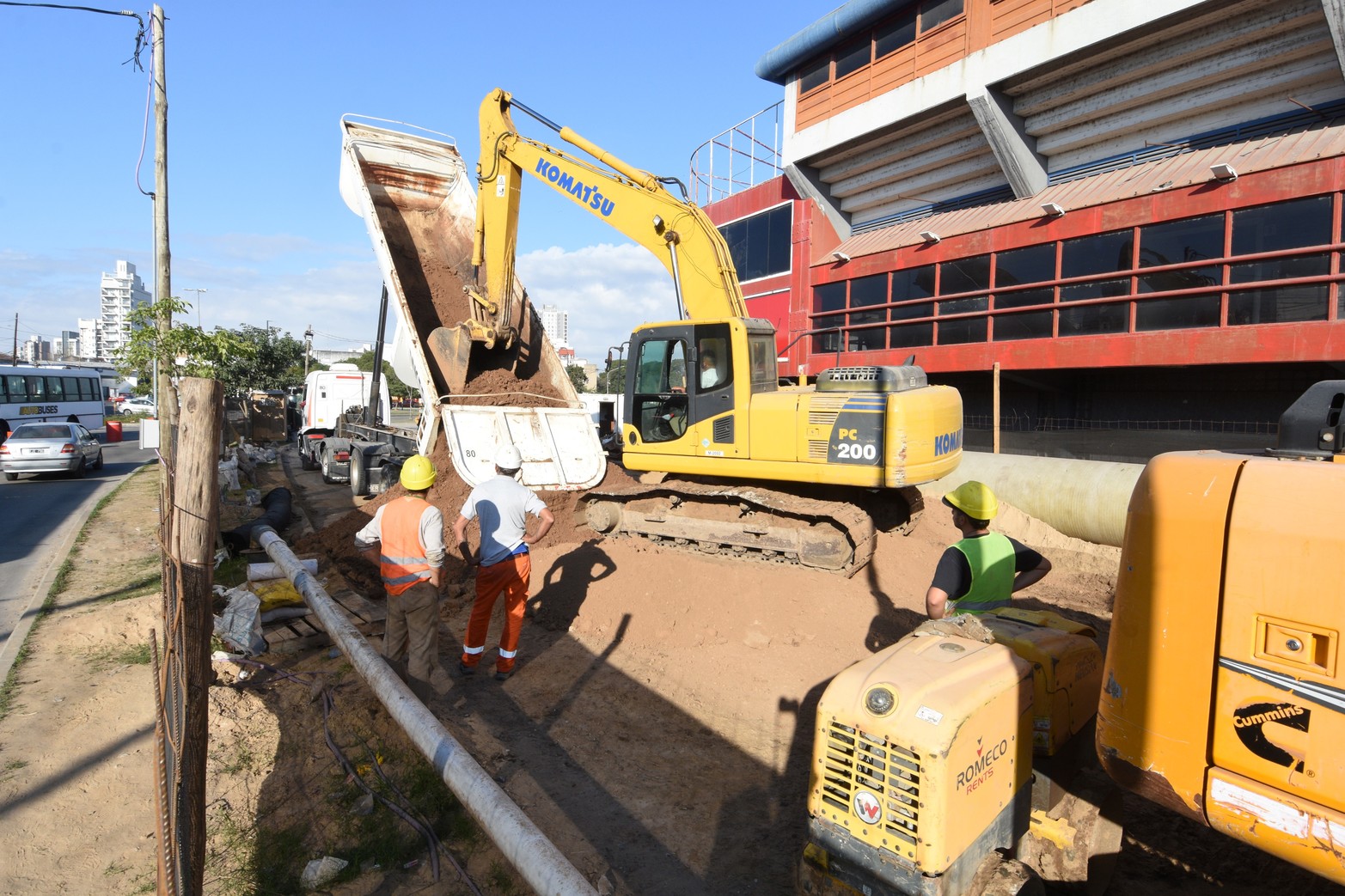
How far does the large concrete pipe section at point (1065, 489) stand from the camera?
1016 cm

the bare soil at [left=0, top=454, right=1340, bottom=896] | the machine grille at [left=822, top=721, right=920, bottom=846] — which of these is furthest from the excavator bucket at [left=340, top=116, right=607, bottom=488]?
the machine grille at [left=822, top=721, right=920, bottom=846]

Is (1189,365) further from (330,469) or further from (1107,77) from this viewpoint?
(330,469)

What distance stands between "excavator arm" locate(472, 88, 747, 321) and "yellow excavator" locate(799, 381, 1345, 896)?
6.26 metres

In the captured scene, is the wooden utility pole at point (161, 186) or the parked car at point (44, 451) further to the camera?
the parked car at point (44, 451)

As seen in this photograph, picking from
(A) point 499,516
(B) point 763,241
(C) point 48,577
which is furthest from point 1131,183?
(C) point 48,577

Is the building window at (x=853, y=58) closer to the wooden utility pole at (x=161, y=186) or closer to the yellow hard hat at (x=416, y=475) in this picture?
the wooden utility pole at (x=161, y=186)

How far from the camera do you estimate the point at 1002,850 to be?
3162 mm

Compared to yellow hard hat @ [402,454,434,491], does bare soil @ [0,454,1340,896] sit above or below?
below

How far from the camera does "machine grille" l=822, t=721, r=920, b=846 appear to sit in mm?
2623

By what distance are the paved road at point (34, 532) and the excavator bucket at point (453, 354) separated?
4969 millimetres

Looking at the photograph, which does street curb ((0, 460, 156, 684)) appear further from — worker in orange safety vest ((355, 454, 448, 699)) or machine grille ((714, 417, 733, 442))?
machine grille ((714, 417, 733, 442))

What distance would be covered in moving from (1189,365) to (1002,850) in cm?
1077

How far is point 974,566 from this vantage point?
4039 mm

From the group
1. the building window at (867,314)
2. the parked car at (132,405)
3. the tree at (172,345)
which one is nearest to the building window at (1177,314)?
the building window at (867,314)
